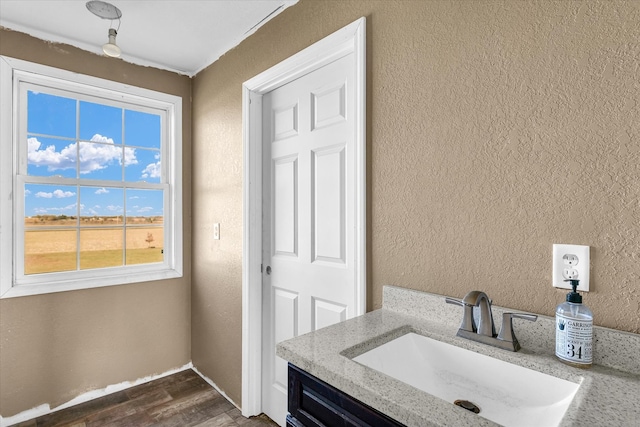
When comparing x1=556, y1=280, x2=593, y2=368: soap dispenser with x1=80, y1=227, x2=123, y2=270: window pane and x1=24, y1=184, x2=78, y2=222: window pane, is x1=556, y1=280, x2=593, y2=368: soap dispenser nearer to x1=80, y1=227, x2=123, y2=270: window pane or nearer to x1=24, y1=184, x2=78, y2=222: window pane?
x1=80, y1=227, x2=123, y2=270: window pane

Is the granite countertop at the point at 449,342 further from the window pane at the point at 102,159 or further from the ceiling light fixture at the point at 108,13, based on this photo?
the window pane at the point at 102,159

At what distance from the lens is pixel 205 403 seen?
2.29 m

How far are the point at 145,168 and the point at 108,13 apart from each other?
1.06 metres

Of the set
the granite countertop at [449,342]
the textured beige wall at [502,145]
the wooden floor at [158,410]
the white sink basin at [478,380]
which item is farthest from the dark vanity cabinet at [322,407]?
the wooden floor at [158,410]

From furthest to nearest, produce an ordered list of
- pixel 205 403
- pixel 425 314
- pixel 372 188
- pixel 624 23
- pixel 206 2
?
pixel 205 403, pixel 206 2, pixel 372 188, pixel 425 314, pixel 624 23

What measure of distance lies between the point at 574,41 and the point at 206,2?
1732 mm

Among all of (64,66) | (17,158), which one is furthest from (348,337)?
(64,66)

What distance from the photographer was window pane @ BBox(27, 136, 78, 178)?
2201 millimetres

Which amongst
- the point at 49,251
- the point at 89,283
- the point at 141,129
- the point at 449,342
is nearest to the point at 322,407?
the point at 449,342

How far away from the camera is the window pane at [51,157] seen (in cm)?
220

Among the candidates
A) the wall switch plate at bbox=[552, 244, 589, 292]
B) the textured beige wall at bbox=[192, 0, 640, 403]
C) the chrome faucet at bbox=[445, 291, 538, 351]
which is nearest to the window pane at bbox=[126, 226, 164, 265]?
the textured beige wall at bbox=[192, 0, 640, 403]

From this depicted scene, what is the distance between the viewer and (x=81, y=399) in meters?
2.29

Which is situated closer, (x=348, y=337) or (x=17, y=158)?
(x=348, y=337)

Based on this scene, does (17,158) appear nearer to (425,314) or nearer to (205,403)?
(205,403)
